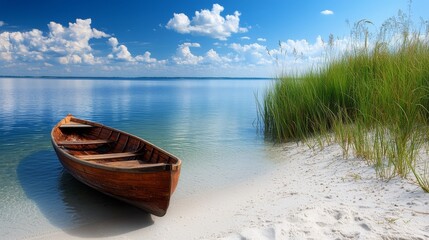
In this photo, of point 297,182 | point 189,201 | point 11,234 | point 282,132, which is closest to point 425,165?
point 297,182

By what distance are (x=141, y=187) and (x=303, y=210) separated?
194 centimetres

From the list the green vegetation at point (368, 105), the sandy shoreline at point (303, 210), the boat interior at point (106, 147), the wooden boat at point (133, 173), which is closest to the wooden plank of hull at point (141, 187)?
the wooden boat at point (133, 173)

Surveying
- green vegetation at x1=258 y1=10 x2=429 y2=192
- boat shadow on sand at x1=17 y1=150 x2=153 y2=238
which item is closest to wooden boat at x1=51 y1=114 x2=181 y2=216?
boat shadow on sand at x1=17 y1=150 x2=153 y2=238

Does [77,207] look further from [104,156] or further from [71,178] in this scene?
[71,178]

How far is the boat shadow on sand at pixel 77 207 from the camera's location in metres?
A: 4.25

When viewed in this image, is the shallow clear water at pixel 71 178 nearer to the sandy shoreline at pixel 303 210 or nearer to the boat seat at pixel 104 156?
the sandy shoreline at pixel 303 210

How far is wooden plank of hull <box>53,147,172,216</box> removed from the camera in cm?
402

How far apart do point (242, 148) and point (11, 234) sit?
17.7ft

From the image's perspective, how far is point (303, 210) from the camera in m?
3.61

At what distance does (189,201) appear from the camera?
4.96m

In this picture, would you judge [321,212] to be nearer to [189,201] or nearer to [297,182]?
[297,182]

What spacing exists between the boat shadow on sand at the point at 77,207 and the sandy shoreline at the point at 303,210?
4 cm

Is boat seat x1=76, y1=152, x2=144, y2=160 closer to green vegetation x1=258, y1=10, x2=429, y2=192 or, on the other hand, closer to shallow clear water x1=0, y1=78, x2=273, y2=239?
shallow clear water x1=0, y1=78, x2=273, y2=239

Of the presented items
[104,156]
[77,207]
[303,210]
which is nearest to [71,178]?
[104,156]
